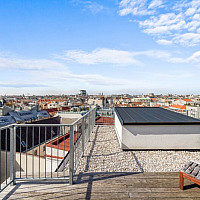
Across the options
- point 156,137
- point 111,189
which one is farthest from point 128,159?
point 111,189

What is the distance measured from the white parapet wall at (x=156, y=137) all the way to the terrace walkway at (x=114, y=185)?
85 cm

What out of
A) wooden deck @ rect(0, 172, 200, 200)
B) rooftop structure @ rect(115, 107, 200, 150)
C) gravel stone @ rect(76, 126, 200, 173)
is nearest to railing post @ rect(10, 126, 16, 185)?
wooden deck @ rect(0, 172, 200, 200)

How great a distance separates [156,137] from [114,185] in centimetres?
273

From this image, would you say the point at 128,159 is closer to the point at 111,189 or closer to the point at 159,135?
the point at 159,135

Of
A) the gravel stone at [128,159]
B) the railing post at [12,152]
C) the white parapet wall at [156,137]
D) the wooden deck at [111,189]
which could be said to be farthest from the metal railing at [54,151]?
the white parapet wall at [156,137]

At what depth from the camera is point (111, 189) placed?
2.73m

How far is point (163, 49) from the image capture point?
595 inches

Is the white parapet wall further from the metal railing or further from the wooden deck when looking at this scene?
the wooden deck

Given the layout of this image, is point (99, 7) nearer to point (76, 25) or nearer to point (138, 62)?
point (76, 25)

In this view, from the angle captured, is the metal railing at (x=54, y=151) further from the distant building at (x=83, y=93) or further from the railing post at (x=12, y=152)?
the distant building at (x=83, y=93)

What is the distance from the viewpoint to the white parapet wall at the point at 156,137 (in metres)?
5.11

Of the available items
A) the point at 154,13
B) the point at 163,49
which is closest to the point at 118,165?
the point at 154,13

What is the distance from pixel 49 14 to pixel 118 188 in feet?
35.6

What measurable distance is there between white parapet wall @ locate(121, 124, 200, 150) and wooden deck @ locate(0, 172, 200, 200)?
74.8 inches
